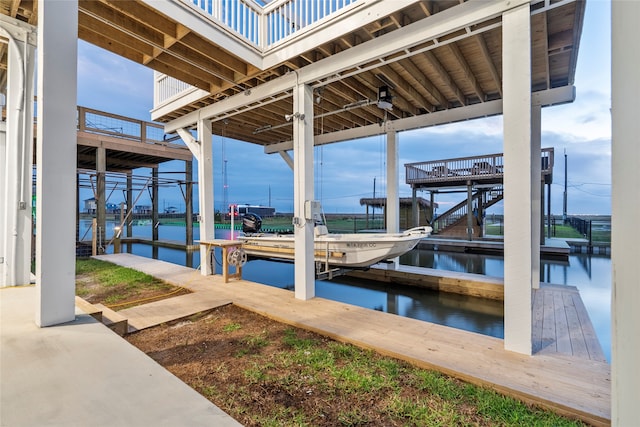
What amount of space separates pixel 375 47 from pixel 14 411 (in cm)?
433

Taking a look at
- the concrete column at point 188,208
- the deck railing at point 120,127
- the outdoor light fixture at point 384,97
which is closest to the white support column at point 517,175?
the outdoor light fixture at point 384,97

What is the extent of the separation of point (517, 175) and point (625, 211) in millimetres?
2453

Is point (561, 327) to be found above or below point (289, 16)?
below

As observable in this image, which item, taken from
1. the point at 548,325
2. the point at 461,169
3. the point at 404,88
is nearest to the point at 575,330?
the point at 548,325

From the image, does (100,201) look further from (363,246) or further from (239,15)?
(363,246)

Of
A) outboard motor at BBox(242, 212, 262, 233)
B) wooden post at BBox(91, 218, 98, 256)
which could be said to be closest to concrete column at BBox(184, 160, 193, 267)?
wooden post at BBox(91, 218, 98, 256)

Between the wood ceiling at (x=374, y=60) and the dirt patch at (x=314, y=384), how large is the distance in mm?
3477

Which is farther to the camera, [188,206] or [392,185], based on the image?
[188,206]

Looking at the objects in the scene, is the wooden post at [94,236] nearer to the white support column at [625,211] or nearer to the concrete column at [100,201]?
the concrete column at [100,201]

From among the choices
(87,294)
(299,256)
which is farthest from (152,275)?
(299,256)

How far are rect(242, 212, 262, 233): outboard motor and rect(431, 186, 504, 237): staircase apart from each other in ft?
32.6

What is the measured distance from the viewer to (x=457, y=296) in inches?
227

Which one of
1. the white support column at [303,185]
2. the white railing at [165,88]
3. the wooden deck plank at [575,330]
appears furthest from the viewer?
the white railing at [165,88]

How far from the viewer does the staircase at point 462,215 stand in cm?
1462
